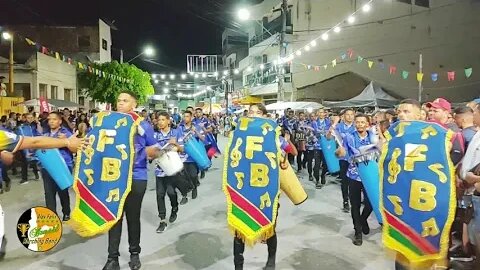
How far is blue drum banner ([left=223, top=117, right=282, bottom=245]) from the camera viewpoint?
464 centimetres

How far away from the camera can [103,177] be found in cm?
483

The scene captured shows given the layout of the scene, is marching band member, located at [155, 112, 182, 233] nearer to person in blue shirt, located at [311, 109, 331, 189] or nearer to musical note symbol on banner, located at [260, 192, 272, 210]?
musical note symbol on banner, located at [260, 192, 272, 210]

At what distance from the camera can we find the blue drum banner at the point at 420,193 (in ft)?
11.9

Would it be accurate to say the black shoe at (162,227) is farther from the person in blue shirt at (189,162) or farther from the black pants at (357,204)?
the black pants at (357,204)

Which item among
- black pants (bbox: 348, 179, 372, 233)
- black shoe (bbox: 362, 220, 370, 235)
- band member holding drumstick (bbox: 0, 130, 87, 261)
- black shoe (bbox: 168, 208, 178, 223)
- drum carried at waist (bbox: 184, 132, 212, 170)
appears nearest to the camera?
band member holding drumstick (bbox: 0, 130, 87, 261)

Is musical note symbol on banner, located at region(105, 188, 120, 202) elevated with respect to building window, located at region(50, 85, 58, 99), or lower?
lower

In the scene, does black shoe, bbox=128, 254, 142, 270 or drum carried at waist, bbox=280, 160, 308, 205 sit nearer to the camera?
drum carried at waist, bbox=280, 160, 308, 205

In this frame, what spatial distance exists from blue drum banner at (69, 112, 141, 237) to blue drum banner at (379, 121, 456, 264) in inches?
104

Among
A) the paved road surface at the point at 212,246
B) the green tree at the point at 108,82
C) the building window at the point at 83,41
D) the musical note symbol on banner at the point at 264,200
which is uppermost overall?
the building window at the point at 83,41

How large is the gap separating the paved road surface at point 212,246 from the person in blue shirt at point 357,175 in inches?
9.9

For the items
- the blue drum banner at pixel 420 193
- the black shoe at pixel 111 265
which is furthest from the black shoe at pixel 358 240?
the black shoe at pixel 111 265

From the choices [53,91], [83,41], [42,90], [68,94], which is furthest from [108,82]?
[83,41]

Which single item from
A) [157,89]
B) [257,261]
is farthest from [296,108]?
[157,89]

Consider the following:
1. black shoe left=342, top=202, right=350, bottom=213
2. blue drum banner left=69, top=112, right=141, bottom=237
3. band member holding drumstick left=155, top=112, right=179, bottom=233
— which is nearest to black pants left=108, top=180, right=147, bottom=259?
blue drum banner left=69, top=112, right=141, bottom=237
